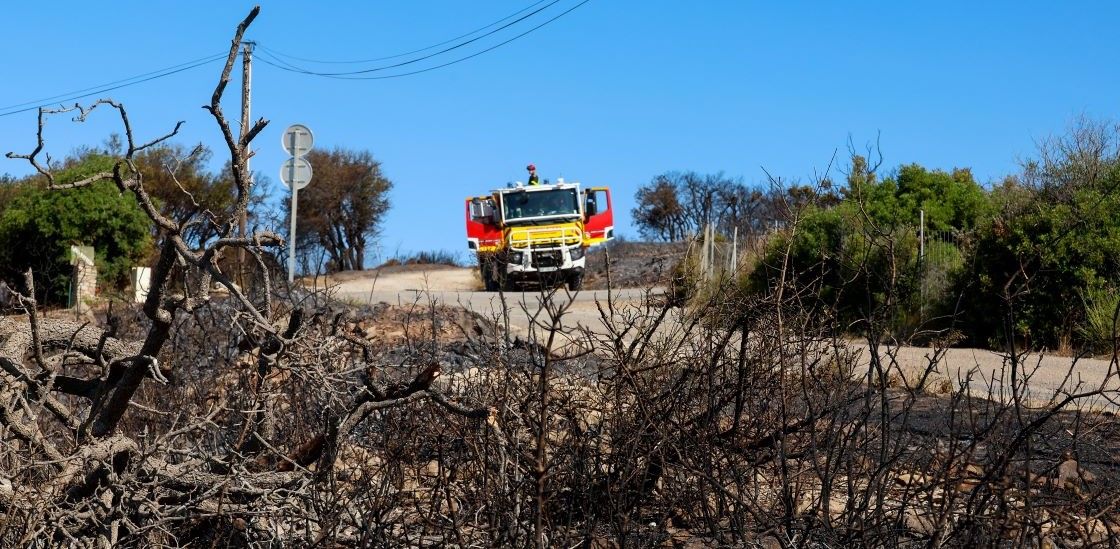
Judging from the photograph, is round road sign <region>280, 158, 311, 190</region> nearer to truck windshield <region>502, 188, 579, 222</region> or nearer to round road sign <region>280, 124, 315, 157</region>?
round road sign <region>280, 124, 315, 157</region>

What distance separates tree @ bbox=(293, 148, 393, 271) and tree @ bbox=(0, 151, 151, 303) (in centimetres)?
2292

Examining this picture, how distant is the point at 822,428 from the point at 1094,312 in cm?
822

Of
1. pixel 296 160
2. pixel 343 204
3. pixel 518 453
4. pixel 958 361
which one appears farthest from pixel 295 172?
pixel 343 204

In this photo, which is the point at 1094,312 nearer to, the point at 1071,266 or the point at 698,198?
the point at 1071,266

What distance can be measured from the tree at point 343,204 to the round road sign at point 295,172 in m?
29.6

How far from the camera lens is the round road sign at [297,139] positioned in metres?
17.3

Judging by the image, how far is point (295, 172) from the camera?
1681 centimetres

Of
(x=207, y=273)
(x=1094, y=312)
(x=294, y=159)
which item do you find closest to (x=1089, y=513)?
(x=207, y=273)

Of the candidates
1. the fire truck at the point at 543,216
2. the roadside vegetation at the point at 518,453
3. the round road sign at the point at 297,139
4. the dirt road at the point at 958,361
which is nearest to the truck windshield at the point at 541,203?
the fire truck at the point at 543,216

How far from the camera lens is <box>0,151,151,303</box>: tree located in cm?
2264

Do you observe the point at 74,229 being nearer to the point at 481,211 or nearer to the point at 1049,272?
the point at 481,211

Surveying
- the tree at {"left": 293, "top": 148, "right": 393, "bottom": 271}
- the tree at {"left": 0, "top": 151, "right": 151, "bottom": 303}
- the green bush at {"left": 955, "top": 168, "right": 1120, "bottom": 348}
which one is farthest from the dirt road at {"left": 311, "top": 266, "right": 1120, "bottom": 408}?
the tree at {"left": 293, "top": 148, "right": 393, "bottom": 271}

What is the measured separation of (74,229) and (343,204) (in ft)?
83.4

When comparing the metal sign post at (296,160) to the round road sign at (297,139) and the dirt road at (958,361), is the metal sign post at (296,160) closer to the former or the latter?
the round road sign at (297,139)
